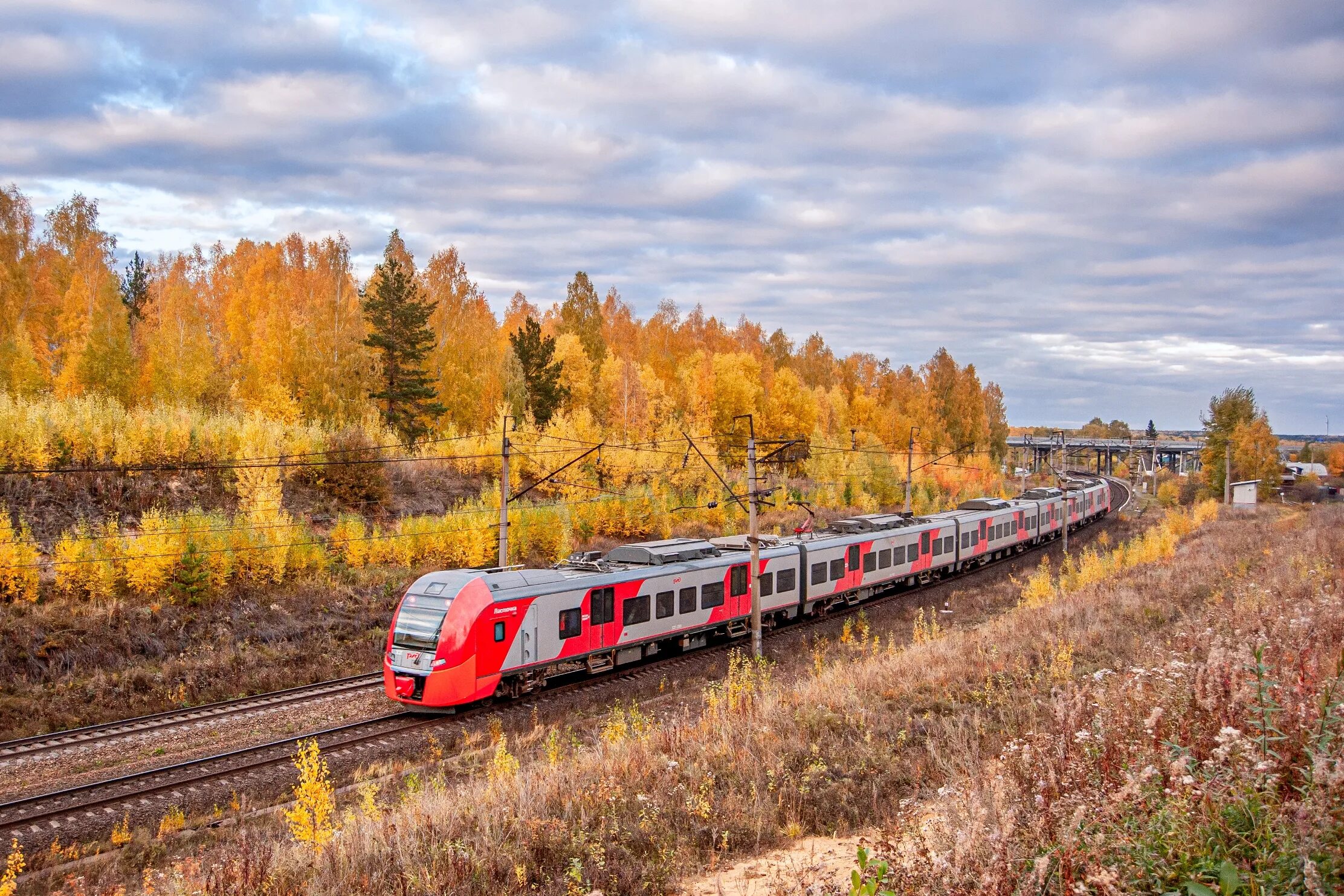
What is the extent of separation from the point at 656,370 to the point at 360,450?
118 feet

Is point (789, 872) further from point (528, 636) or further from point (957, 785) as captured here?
point (528, 636)

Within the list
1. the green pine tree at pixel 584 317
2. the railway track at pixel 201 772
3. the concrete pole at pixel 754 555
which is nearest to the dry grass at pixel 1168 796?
the railway track at pixel 201 772

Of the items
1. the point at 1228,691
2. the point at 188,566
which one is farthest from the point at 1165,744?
the point at 188,566

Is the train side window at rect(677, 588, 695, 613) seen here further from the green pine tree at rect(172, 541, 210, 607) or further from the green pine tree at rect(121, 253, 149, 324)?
the green pine tree at rect(121, 253, 149, 324)

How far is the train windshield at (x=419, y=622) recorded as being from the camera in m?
15.7

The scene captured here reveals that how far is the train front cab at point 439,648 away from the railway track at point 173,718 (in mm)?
3094

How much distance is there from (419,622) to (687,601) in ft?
23.8

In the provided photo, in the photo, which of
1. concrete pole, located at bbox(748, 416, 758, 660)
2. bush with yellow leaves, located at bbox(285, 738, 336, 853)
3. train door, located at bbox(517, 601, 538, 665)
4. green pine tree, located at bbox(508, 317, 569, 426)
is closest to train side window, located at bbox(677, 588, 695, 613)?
concrete pole, located at bbox(748, 416, 758, 660)

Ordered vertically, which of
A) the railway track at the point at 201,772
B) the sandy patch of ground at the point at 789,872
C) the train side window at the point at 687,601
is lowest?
the railway track at the point at 201,772

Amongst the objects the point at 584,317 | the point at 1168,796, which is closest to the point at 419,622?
the point at 1168,796

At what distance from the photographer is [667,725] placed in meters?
14.2

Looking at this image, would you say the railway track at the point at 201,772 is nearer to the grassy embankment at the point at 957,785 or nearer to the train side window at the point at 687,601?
the train side window at the point at 687,601

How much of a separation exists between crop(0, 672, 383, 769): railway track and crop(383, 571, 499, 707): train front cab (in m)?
3.09

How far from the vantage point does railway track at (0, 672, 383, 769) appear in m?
14.8
